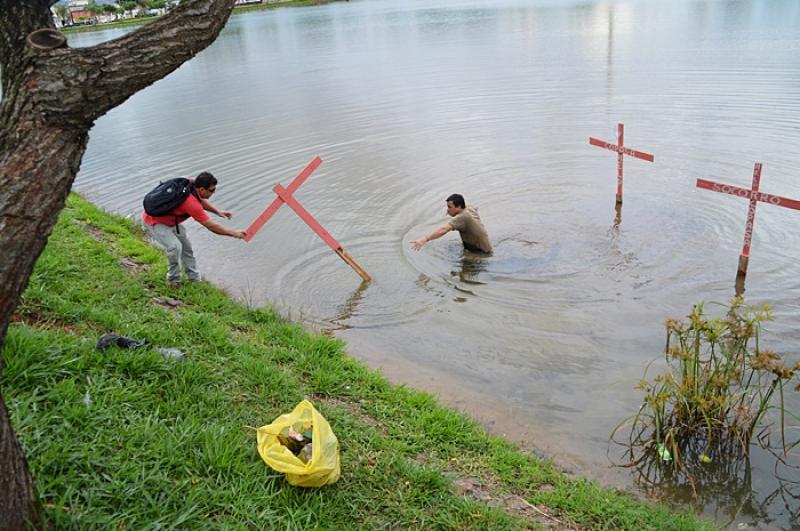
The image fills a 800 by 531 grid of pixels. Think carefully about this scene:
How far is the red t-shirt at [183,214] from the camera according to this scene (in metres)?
7.30

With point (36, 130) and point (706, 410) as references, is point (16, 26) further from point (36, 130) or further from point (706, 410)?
point (706, 410)

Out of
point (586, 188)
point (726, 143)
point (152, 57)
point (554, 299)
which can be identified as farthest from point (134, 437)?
point (726, 143)

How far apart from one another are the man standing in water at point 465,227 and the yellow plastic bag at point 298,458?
505cm

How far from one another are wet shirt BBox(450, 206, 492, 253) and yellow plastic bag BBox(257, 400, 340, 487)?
18.0 feet

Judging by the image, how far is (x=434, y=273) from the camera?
9719mm

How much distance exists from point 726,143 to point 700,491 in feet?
37.0

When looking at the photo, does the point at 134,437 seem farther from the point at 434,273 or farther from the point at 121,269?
the point at 434,273

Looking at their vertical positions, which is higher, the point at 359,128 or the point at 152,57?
the point at 152,57

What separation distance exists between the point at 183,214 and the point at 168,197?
33 centimetres

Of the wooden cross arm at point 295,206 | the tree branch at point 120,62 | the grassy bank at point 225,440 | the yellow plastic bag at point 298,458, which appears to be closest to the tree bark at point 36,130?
the tree branch at point 120,62

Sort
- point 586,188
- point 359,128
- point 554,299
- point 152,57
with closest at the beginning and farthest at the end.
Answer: point 152,57
point 554,299
point 586,188
point 359,128

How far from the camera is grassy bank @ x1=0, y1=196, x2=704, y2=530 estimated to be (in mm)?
3738

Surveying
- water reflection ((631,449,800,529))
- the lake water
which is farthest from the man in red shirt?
water reflection ((631,449,800,529))

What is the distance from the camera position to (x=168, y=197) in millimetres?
7316
